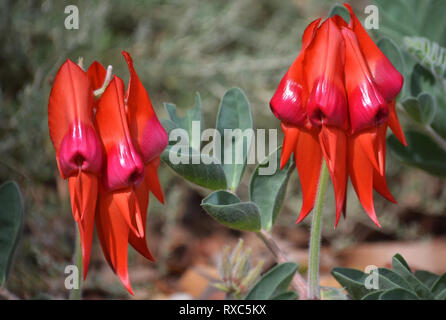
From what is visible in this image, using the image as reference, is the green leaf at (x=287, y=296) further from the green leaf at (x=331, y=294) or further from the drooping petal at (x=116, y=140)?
the drooping petal at (x=116, y=140)

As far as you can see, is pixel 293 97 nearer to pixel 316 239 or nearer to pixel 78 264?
pixel 316 239

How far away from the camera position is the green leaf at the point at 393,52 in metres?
1.11

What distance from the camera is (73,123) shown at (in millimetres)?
746

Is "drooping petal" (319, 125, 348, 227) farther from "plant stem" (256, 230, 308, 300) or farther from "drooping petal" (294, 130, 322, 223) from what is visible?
"plant stem" (256, 230, 308, 300)

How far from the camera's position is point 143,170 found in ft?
2.50

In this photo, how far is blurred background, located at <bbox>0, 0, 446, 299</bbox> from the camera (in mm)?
1615

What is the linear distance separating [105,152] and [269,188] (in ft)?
1.06

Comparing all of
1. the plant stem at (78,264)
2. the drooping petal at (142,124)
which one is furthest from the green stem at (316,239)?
the plant stem at (78,264)

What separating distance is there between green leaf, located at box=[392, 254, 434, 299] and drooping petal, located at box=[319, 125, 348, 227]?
0.55 ft

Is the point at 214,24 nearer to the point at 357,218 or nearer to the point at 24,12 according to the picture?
the point at 24,12

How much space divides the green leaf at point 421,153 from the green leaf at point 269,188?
0.34 metres

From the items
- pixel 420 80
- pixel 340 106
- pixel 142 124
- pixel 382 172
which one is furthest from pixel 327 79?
pixel 420 80

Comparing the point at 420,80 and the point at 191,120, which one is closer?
the point at 191,120


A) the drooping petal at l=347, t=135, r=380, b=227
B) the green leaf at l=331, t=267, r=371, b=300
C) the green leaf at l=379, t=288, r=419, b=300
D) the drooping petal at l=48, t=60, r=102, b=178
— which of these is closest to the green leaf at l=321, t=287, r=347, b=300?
the green leaf at l=331, t=267, r=371, b=300
